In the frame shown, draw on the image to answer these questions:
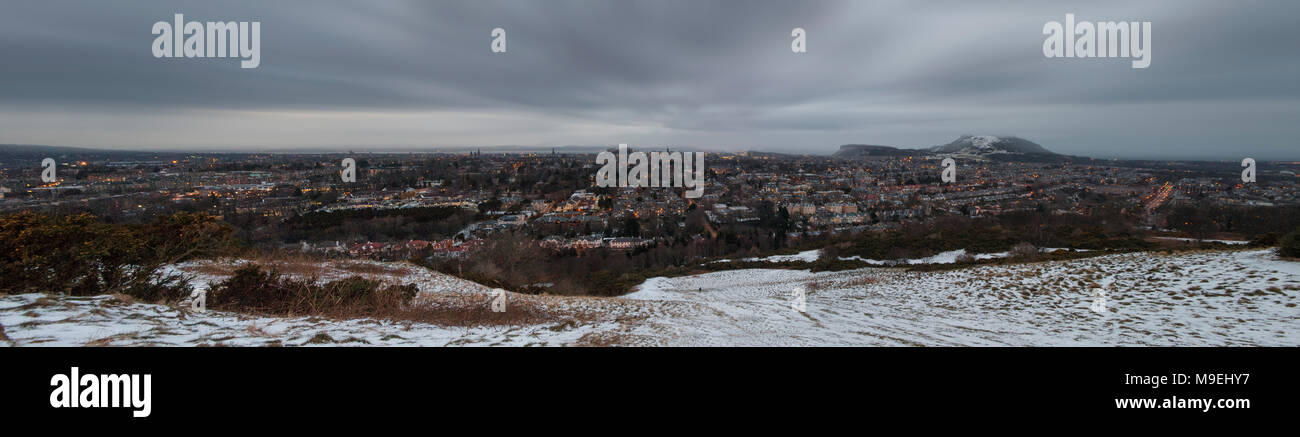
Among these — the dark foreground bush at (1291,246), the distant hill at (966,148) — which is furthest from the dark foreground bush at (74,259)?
the distant hill at (966,148)

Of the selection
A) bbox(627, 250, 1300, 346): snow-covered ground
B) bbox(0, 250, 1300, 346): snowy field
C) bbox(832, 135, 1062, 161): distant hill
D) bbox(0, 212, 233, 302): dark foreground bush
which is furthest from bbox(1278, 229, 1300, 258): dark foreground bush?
bbox(832, 135, 1062, 161): distant hill

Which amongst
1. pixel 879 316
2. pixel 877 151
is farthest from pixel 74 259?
pixel 877 151

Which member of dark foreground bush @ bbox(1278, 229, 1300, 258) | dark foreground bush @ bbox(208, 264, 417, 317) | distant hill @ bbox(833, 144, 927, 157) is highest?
distant hill @ bbox(833, 144, 927, 157)

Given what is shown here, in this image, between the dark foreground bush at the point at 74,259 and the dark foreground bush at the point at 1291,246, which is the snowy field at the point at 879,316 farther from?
the dark foreground bush at the point at 74,259

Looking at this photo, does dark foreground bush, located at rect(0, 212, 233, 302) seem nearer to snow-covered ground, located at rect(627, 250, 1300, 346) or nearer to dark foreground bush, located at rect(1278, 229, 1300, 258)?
snow-covered ground, located at rect(627, 250, 1300, 346)

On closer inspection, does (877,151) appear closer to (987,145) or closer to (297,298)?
(987,145)
